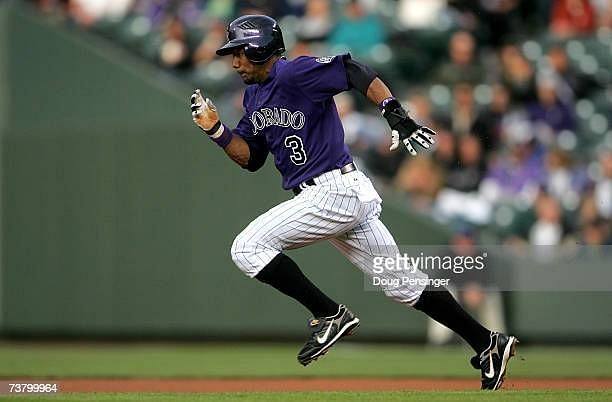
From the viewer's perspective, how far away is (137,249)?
1222 centimetres

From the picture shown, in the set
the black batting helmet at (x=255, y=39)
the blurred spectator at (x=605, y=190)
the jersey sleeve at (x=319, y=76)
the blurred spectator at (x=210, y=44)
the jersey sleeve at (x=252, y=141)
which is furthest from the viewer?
the blurred spectator at (x=210, y=44)

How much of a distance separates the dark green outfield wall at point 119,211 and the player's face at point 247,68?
5.50 meters

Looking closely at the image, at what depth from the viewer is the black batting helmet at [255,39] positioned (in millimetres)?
6105

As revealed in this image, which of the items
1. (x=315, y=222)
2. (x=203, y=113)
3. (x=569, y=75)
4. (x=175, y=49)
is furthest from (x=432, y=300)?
(x=175, y=49)

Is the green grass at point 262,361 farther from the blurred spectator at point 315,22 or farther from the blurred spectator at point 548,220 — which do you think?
the blurred spectator at point 315,22

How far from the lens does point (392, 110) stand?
584cm

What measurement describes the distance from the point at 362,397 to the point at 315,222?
897mm

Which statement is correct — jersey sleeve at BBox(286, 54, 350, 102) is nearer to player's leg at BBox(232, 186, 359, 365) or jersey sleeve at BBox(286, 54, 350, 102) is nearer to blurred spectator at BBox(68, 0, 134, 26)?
player's leg at BBox(232, 186, 359, 365)

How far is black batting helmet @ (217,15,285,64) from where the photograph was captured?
6105 mm

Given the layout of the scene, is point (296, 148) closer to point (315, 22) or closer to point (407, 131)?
point (407, 131)

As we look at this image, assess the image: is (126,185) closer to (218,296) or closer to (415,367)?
(218,296)

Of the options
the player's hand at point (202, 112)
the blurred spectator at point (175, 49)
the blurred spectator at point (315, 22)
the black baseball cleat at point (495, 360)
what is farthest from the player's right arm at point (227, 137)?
the blurred spectator at point (175, 49)

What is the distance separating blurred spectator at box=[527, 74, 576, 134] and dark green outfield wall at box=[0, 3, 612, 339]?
2234 millimetres

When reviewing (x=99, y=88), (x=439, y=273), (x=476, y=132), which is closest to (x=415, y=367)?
(x=439, y=273)
